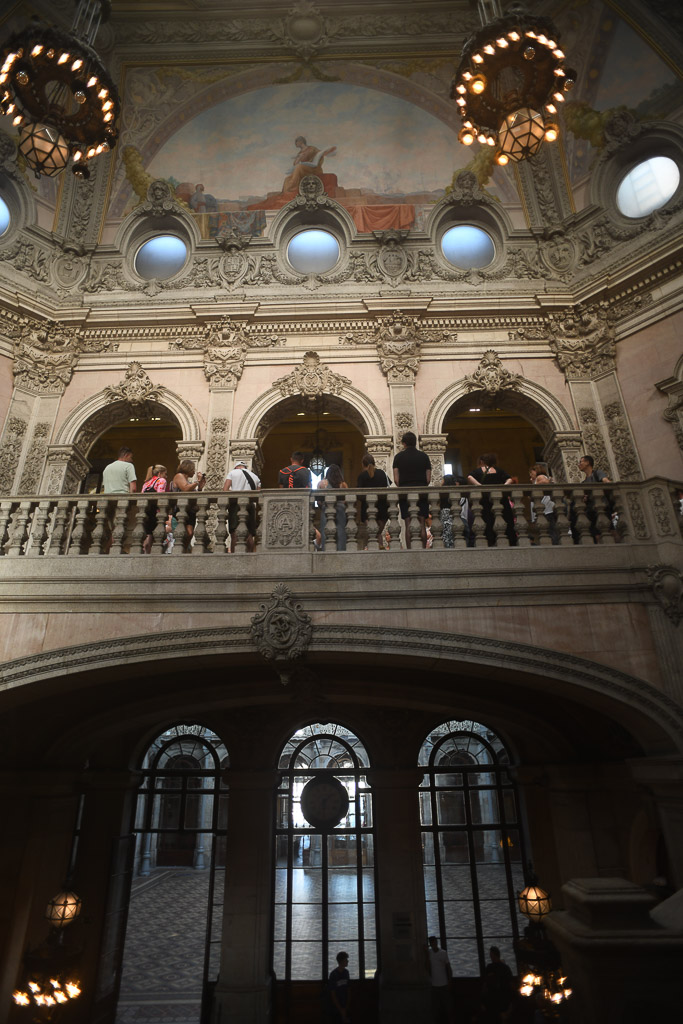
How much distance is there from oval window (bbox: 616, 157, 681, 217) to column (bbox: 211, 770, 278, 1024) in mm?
13082

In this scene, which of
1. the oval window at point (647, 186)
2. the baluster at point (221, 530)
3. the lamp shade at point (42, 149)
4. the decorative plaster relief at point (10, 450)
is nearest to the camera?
the baluster at point (221, 530)

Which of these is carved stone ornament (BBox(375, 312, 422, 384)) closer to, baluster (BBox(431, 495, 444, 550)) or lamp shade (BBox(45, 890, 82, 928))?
baluster (BBox(431, 495, 444, 550))

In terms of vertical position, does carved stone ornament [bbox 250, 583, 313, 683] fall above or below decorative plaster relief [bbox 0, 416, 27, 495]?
below

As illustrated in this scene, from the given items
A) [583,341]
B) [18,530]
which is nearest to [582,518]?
[583,341]

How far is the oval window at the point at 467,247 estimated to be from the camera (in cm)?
1401

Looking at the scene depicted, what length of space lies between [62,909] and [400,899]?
5373mm

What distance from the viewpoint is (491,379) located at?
41.5 ft

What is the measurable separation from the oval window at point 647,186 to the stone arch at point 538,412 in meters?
4.15

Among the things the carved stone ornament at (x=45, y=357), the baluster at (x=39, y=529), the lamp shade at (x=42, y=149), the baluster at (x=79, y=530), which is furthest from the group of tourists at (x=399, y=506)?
the carved stone ornament at (x=45, y=357)

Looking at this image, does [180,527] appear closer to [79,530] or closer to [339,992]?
[79,530]

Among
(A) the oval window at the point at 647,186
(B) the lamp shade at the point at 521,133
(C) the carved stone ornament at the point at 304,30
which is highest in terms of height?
(C) the carved stone ornament at the point at 304,30

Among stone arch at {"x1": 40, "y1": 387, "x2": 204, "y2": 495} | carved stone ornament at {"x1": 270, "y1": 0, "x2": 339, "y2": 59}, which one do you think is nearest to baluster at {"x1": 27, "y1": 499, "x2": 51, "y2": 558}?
stone arch at {"x1": 40, "y1": 387, "x2": 204, "y2": 495}

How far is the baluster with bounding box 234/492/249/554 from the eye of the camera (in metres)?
7.45

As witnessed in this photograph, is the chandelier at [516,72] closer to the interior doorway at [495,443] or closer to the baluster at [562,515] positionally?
the baluster at [562,515]
